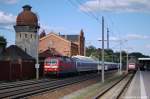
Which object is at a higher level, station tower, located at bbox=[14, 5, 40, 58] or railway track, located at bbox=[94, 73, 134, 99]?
station tower, located at bbox=[14, 5, 40, 58]

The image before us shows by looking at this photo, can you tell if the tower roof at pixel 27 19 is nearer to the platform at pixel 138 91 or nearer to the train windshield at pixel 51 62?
the train windshield at pixel 51 62

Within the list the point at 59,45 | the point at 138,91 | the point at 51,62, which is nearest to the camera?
the point at 138,91

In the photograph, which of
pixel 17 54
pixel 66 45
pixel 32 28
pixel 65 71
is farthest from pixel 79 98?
pixel 66 45

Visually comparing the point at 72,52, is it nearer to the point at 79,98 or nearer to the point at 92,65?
the point at 92,65

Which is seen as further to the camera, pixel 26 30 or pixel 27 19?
pixel 27 19

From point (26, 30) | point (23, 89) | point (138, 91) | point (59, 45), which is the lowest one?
point (138, 91)

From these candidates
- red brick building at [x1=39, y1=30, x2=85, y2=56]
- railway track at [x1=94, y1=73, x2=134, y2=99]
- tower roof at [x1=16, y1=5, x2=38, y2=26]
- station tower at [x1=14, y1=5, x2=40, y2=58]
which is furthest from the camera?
red brick building at [x1=39, y1=30, x2=85, y2=56]

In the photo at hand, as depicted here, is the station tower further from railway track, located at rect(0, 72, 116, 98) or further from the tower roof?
railway track, located at rect(0, 72, 116, 98)

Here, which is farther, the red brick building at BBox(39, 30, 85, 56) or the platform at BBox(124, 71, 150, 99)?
the red brick building at BBox(39, 30, 85, 56)

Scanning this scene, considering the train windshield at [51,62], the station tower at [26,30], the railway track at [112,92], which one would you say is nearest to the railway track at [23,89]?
the railway track at [112,92]

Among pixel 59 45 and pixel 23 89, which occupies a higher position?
pixel 59 45

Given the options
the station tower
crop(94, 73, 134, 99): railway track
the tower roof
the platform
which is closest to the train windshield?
the platform

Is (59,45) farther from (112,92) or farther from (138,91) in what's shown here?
(112,92)

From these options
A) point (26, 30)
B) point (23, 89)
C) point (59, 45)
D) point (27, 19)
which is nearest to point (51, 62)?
point (23, 89)
